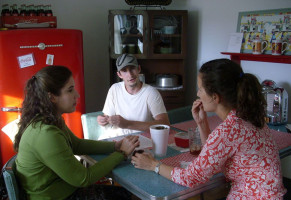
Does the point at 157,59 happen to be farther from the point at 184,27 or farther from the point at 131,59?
the point at 131,59

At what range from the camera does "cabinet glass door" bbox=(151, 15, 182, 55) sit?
3.44 metres

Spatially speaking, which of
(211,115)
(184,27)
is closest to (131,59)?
(211,115)

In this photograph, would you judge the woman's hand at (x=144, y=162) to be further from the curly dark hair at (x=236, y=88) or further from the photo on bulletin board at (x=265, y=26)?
the photo on bulletin board at (x=265, y=26)

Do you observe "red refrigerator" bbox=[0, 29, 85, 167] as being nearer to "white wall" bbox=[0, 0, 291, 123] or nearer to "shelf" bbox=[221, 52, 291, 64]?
"white wall" bbox=[0, 0, 291, 123]

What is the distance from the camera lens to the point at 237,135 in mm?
1213

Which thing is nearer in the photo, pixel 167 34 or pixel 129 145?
pixel 129 145

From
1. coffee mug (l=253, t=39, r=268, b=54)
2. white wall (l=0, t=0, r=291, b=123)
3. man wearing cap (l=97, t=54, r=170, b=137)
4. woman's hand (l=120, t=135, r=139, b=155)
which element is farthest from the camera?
white wall (l=0, t=0, r=291, b=123)

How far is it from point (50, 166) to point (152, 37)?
91.1 inches

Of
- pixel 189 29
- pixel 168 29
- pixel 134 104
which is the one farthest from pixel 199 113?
pixel 189 29

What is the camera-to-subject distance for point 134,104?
7.53ft

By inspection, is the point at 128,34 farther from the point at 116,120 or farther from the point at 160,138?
the point at 160,138

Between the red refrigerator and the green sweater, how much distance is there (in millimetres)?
1465

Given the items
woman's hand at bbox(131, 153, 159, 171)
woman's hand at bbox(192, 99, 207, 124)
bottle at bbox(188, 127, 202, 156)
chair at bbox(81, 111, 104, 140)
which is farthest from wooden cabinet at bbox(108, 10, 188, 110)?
woman's hand at bbox(131, 153, 159, 171)

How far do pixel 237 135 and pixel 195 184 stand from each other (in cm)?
25
